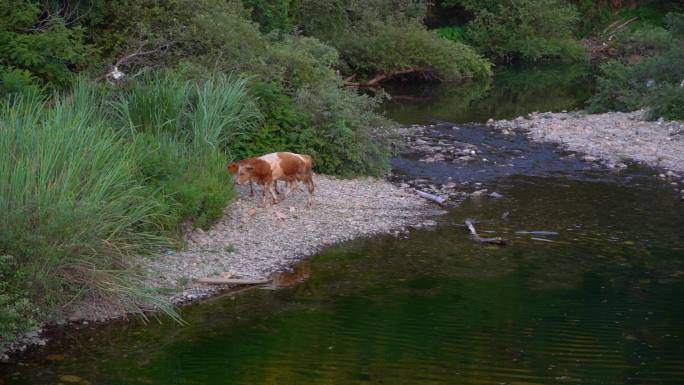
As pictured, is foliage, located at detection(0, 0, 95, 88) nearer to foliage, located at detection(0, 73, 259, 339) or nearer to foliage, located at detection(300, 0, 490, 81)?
foliage, located at detection(0, 73, 259, 339)

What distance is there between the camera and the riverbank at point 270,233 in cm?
1101

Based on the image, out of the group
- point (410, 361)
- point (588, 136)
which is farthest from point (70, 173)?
point (588, 136)

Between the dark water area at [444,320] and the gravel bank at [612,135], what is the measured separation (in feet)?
16.2

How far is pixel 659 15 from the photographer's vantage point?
1900 inches

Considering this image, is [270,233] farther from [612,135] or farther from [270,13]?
[270,13]

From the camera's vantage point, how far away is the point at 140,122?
564 inches

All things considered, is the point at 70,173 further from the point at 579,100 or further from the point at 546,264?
the point at 579,100

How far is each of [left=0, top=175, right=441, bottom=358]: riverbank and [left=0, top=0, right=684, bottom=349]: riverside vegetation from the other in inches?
9.8

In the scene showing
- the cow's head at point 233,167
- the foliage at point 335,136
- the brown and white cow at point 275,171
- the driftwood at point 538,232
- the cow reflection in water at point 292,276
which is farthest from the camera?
the foliage at point 335,136

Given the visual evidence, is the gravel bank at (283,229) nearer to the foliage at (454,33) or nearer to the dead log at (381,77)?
the dead log at (381,77)

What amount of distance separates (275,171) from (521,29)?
29.3 m

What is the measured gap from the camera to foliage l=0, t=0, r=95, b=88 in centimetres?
1562

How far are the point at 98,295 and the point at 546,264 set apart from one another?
6002 mm

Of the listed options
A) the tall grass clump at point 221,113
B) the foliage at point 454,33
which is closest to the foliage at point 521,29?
the foliage at point 454,33
